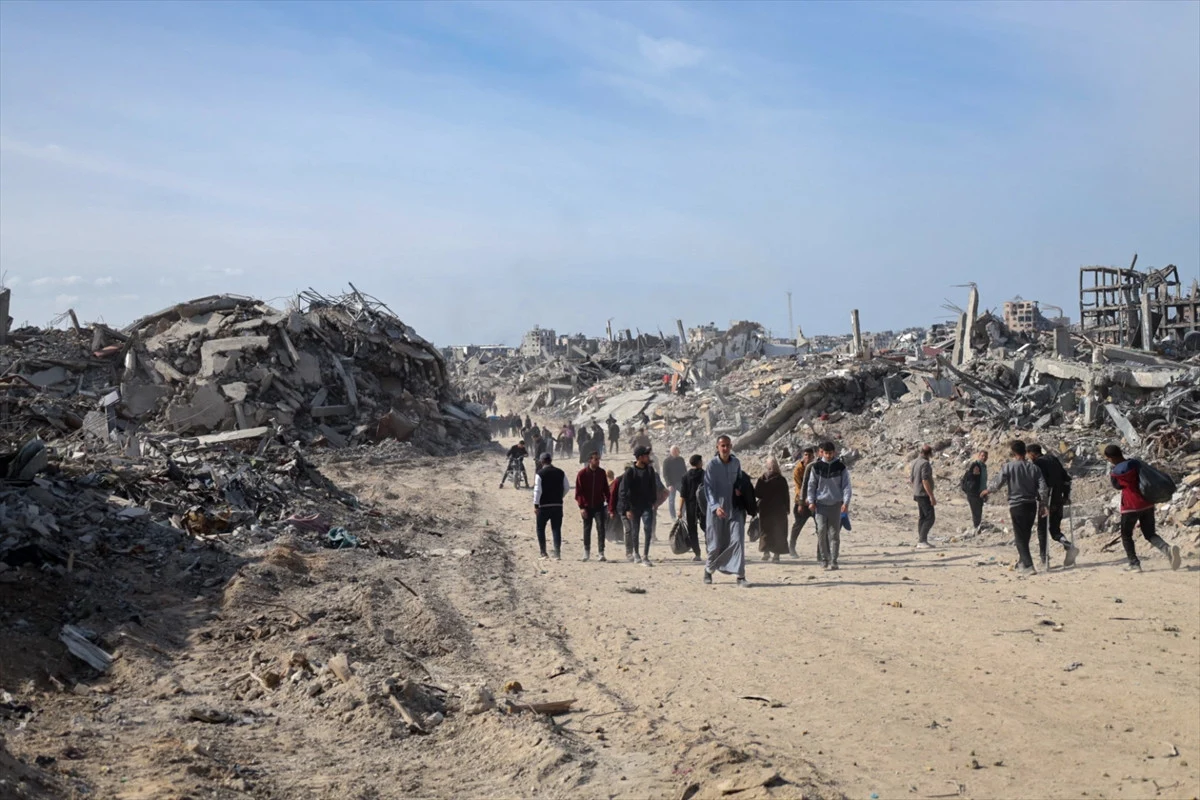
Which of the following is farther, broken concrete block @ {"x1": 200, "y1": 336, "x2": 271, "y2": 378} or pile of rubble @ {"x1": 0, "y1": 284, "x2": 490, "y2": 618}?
broken concrete block @ {"x1": 200, "y1": 336, "x2": 271, "y2": 378}

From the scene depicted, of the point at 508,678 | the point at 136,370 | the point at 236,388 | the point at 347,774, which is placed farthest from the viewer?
the point at 136,370

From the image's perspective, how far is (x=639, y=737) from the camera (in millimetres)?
5820

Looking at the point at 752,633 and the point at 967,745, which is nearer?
the point at 967,745

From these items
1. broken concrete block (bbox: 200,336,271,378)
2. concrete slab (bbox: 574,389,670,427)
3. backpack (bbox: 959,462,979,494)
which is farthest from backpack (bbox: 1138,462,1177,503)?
concrete slab (bbox: 574,389,670,427)

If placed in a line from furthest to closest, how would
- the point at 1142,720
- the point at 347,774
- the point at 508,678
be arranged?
the point at 508,678 < the point at 1142,720 < the point at 347,774

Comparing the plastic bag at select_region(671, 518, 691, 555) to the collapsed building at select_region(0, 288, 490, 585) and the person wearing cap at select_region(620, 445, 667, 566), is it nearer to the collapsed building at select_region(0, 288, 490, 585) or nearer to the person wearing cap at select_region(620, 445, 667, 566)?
the person wearing cap at select_region(620, 445, 667, 566)

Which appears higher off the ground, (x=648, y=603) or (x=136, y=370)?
(x=136, y=370)

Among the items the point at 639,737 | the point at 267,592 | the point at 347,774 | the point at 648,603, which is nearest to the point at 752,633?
the point at 648,603

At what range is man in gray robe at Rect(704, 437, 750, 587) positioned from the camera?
10625 millimetres

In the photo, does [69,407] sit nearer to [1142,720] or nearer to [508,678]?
[508,678]

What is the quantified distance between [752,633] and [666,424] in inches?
998

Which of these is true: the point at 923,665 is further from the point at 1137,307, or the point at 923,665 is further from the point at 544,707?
the point at 1137,307

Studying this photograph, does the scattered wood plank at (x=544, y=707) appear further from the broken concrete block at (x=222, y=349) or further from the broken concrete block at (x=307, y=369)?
the broken concrete block at (x=307, y=369)

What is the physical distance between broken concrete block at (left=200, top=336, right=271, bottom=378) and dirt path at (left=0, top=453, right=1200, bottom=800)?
17.1 meters
